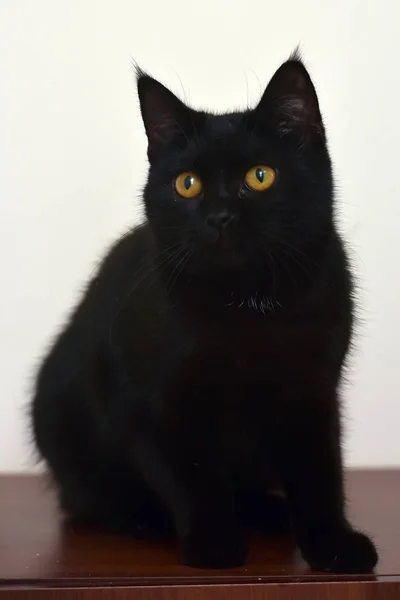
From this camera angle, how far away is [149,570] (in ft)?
2.57

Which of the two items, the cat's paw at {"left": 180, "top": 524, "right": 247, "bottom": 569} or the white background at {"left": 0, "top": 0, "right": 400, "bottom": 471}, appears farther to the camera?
the white background at {"left": 0, "top": 0, "right": 400, "bottom": 471}

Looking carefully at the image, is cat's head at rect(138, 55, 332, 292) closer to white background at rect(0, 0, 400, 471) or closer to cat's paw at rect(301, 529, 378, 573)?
cat's paw at rect(301, 529, 378, 573)

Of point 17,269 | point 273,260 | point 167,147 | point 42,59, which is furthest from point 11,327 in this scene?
point 273,260

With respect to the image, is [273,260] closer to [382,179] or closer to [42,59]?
[382,179]

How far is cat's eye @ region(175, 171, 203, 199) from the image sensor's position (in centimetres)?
83

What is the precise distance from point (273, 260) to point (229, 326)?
85 millimetres

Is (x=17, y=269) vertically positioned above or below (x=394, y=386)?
above

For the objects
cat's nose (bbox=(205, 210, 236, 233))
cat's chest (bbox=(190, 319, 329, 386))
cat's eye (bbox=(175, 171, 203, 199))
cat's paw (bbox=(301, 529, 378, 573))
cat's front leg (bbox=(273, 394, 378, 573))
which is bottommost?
cat's paw (bbox=(301, 529, 378, 573))

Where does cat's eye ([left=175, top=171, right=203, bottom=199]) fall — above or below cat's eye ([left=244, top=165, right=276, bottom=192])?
below

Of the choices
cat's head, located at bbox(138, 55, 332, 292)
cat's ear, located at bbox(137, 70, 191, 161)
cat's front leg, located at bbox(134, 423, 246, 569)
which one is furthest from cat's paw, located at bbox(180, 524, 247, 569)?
cat's ear, located at bbox(137, 70, 191, 161)

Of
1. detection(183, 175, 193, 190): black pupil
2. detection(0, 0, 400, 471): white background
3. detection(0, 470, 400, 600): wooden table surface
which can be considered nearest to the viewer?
detection(0, 470, 400, 600): wooden table surface

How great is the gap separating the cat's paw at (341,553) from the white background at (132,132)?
0.52m

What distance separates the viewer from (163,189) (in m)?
0.86

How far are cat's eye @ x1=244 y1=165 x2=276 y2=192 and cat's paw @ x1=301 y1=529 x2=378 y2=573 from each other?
37 centimetres
